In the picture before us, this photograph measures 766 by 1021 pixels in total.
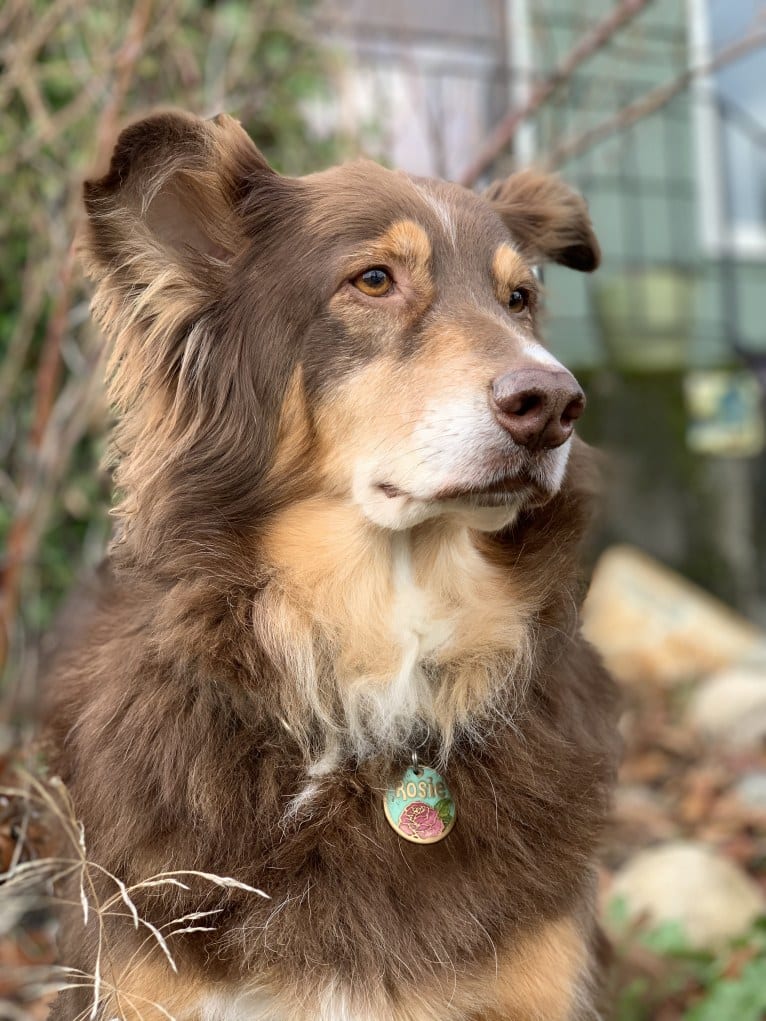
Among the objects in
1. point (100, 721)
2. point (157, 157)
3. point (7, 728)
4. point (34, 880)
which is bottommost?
point (7, 728)

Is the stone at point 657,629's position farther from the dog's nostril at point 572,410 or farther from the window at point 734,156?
the dog's nostril at point 572,410

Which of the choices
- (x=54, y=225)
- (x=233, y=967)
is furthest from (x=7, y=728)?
(x=233, y=967)

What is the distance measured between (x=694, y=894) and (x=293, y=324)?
266cm

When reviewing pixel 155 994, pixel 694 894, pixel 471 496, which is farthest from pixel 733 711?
pixel 155 994

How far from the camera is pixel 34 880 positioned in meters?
2.78

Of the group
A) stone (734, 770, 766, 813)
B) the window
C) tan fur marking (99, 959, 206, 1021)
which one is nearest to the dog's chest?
tan fur marking (99, 959, 206, 1021)

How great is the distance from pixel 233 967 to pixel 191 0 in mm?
4712

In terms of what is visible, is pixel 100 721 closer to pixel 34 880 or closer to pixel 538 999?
pixel 34 880

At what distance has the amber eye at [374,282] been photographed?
8.21ft

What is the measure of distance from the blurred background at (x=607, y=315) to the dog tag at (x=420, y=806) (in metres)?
1.02

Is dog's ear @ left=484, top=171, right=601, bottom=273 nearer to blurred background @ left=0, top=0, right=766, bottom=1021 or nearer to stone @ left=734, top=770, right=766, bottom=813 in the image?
blurred background @ left=0, top=0, right=766, bottom=1021

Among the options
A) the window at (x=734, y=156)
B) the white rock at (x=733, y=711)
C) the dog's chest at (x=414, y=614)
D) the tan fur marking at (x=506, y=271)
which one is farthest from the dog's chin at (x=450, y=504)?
the window at (x=734, y=156)

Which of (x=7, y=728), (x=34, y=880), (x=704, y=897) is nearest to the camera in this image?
(x=34, y=880)

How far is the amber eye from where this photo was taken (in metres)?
2.50
